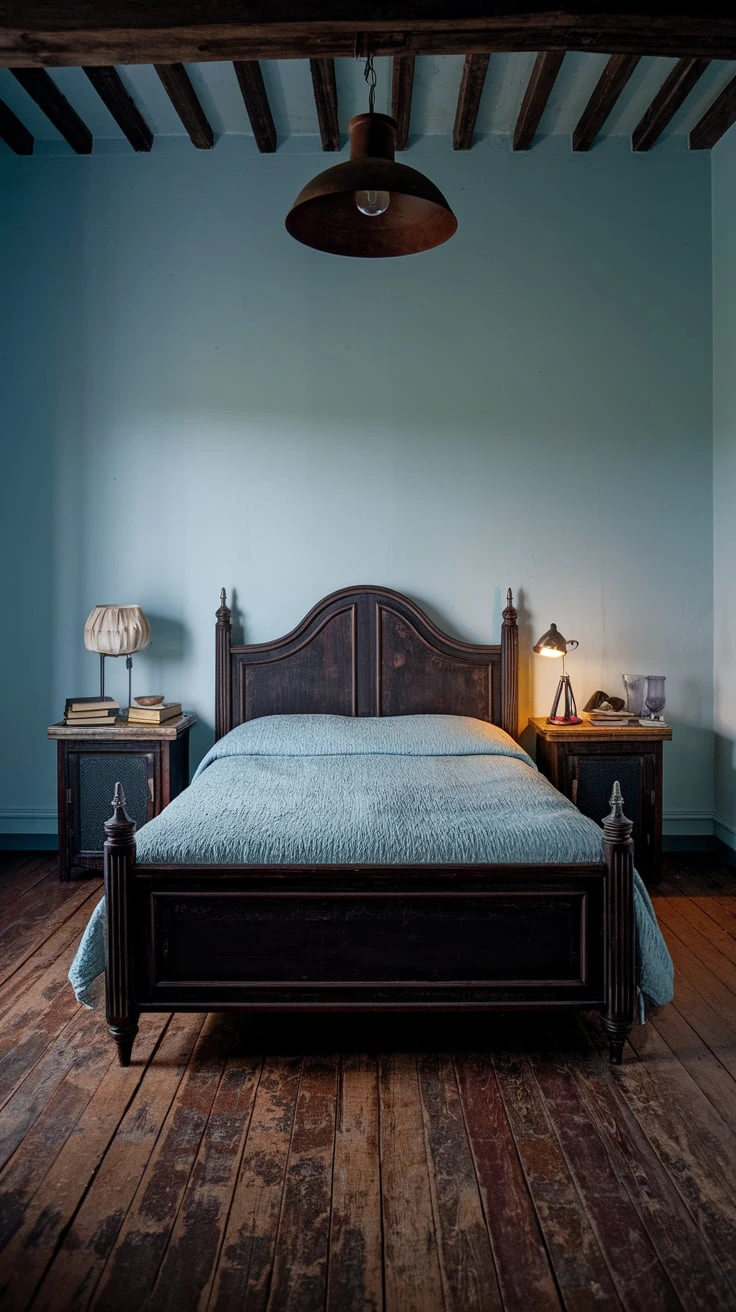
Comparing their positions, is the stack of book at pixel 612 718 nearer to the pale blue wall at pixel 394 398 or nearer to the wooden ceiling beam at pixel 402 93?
the pale blue wall at pixel 394 398

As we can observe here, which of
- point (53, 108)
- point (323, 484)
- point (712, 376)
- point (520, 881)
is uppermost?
point (53, 108)

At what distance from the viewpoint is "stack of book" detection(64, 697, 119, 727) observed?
368 centimetres

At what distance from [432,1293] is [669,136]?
446 centimetres

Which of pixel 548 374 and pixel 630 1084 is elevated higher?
pixel 548 374

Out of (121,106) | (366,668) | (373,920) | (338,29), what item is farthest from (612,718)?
(121,106)

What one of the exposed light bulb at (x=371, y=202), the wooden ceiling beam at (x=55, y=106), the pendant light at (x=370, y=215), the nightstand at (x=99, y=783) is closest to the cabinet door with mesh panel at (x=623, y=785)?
the nightstand at (x=99, y=783)

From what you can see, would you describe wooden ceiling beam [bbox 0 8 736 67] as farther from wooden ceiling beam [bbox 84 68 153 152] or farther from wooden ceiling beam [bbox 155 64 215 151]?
wooden ceiling beam [bbox 84 68 153 152]

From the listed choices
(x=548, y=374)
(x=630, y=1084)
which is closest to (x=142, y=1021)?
(x=630, y=1084)

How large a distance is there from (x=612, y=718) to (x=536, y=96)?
8.44 ft

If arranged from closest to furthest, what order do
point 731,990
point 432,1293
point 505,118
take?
point 432,1293 < point 731,990 < point 505,118

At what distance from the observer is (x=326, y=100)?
3539mm

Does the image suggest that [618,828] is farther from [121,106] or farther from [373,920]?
[121,106]

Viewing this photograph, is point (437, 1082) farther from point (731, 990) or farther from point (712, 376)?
point (712, 376)

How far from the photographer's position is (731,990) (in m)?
2.61
